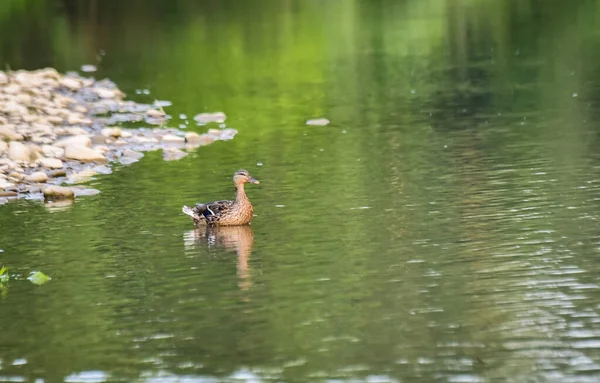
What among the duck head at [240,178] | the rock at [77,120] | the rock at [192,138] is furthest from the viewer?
the rock at [77,120]

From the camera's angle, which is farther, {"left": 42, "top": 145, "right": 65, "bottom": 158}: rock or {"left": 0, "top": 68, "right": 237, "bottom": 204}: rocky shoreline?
{"left": 42, "top": 145, "right": 65, "bottom": 158}: rock

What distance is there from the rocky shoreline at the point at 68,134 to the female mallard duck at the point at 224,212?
147 inches

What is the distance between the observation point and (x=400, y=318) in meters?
14.0

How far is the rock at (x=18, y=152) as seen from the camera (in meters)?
25.7

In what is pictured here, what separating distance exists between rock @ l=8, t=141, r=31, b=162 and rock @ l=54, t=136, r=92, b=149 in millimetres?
1428

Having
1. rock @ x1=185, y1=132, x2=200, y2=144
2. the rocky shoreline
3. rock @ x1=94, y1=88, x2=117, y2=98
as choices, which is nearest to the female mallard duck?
the rocky shoreline

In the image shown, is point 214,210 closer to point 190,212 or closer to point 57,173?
point 190,212

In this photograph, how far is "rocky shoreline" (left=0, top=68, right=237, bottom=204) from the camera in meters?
24.8

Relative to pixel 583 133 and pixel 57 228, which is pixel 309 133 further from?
pixel 57 228

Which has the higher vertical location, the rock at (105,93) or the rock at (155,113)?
the rock at (105,93)

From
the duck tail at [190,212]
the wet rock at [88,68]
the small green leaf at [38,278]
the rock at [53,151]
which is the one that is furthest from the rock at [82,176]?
the wet rock at [88,68]

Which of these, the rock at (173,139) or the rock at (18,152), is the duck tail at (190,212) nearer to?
the rock at (18,152)

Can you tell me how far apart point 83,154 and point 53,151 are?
64 cm

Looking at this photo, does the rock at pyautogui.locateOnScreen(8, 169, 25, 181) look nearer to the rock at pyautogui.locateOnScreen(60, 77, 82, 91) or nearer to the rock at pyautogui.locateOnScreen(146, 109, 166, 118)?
the rock at pyautogui.locateOnScreen(146, 109, 166, 118)
